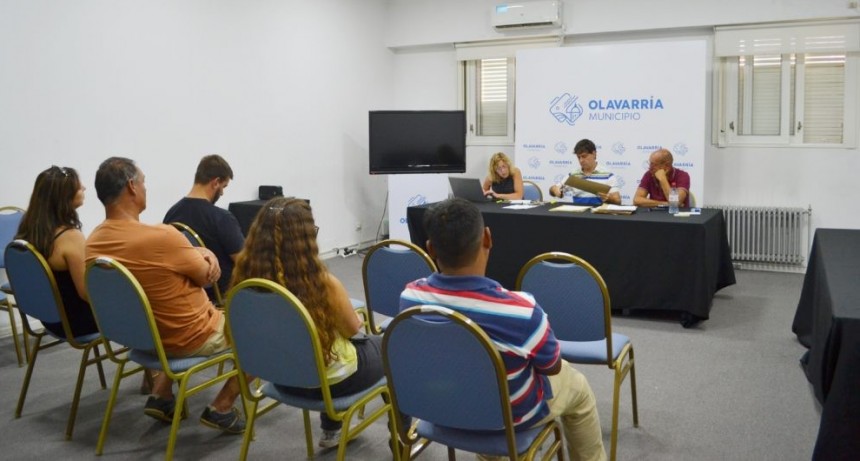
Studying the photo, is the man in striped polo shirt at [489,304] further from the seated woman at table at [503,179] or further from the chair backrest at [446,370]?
the seated woman at table at [503,179]

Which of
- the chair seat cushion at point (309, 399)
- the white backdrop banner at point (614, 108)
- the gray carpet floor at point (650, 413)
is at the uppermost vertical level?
the white backdrop banner at point (614, 108)

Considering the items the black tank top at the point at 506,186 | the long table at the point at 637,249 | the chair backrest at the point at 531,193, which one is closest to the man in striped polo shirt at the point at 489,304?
the long table at the point at 637,249

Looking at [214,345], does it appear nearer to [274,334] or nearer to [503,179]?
[274,334]

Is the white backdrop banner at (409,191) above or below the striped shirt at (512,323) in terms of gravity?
above

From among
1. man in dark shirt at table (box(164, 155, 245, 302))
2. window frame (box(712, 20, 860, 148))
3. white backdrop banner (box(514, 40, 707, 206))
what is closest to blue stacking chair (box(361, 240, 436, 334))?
man in dark shirt at table (box(164, 155, 245, 302))

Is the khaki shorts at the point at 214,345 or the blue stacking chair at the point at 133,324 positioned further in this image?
the khaki shorts at the point at 214,345

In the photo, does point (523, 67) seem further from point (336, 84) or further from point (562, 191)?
point (336, 84)

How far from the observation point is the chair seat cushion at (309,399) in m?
2.22

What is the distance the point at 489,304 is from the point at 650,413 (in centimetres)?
169

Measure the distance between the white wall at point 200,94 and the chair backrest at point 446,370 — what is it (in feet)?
12.1

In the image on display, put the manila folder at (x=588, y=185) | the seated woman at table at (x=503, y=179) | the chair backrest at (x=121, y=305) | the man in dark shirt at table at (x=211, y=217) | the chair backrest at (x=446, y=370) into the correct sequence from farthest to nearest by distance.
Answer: the seated woman at table at (x=503, y=179), the manila folder at (x=588, y=185), the man in dark shirt at table at (x=211, y=217), the chair backrest at (x=121, y=305), the chair backrest at (x=446, y=370)

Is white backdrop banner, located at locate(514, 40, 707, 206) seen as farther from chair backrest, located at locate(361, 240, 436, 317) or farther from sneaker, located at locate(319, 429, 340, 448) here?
sneaker, located at locate(319, 429, 340, 448)

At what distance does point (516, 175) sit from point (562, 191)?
16.8 inches

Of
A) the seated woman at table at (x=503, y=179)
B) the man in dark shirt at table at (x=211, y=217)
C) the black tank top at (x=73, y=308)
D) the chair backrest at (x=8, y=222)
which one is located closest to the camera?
the black tank top at (x=73, y=308)
